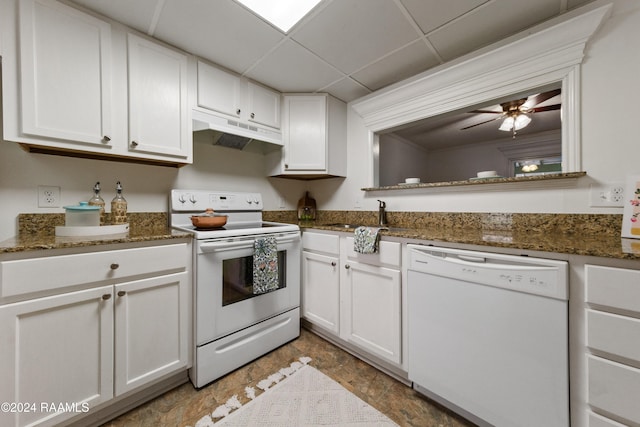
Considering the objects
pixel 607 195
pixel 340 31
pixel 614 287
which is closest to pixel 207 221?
pixel 340 31

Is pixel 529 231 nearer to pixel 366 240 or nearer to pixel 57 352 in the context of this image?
pixel 366 240

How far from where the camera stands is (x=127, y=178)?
169 cm

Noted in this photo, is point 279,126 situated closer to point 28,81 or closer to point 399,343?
point 28,81

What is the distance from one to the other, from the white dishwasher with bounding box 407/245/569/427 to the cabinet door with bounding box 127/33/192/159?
1.71m

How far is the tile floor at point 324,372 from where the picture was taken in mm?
1234

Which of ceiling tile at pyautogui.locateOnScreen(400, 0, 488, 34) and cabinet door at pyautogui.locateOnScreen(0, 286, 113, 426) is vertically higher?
ceiling tile at pyautogui.locateOnScreen(400, 0, 488, 34)

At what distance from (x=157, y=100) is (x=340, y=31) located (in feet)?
4.12

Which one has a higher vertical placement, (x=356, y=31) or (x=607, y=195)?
(x=356, y=31)

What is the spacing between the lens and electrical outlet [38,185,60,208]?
1407 mm

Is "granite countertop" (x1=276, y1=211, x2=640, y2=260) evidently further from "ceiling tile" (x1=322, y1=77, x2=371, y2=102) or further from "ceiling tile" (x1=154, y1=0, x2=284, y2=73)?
"ceiling tile" (x1=154, y1=0, x2=284, y2=73)

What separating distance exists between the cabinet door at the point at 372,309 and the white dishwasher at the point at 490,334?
112 mm

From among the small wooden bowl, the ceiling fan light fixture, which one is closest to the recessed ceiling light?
the small wooden bowl

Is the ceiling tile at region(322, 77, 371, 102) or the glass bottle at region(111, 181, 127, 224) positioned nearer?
the glass bottle at region(111, 181, 127, 224)

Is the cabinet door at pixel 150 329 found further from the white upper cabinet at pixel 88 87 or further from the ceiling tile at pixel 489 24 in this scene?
the ceiling tile at pixel 489 24
